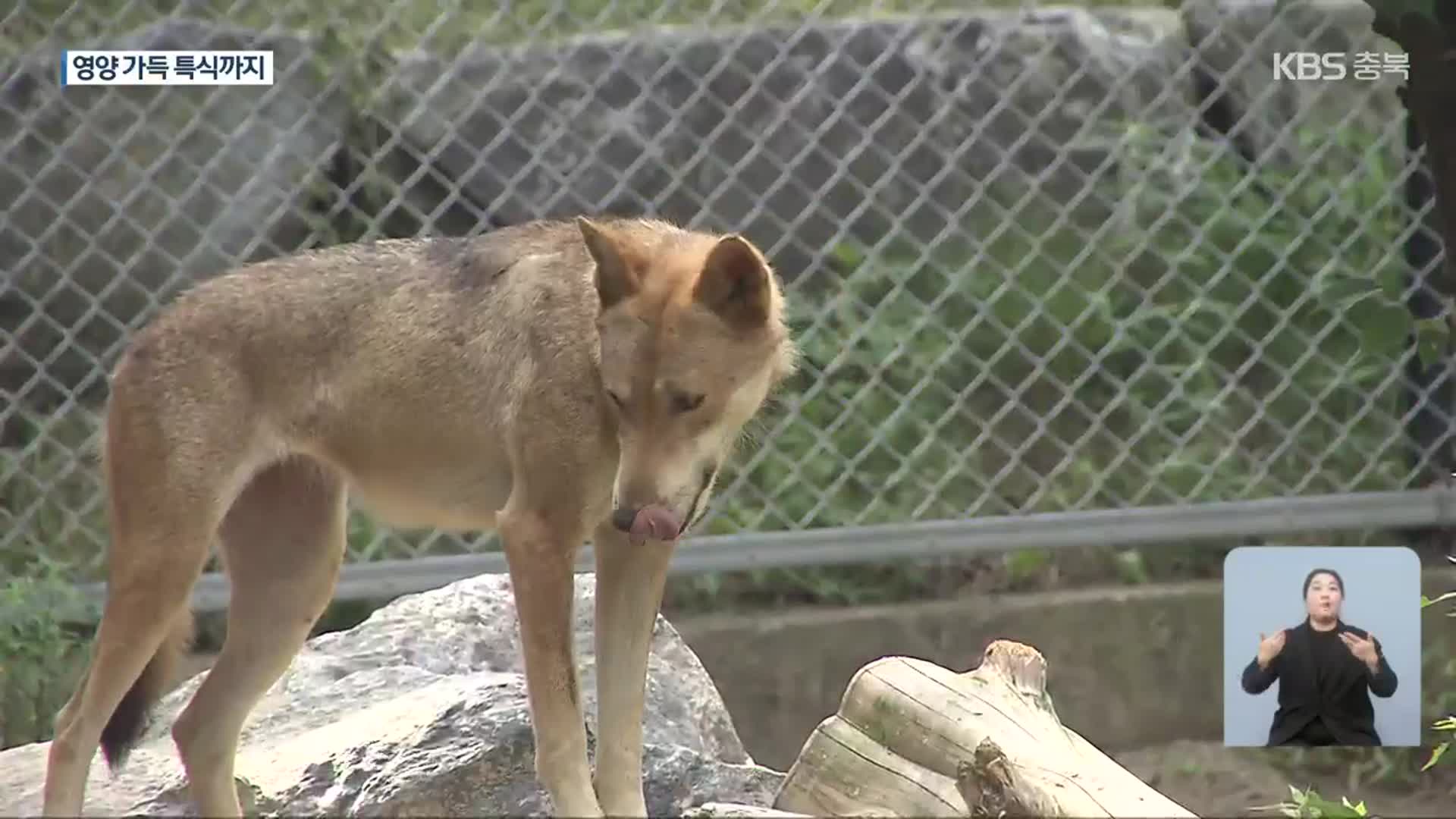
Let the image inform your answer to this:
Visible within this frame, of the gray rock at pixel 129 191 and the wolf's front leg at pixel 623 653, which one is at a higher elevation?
the gray rock at pixel 129 191

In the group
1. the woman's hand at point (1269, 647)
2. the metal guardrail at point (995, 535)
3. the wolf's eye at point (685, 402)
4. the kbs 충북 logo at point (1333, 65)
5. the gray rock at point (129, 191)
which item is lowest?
the woman's hand at point (1269, 647)

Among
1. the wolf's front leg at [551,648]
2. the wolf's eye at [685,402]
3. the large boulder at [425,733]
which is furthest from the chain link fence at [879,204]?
the wolf's eye at [685,402]

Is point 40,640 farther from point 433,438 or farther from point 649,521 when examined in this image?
point 649,521

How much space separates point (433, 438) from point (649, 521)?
1.65ft

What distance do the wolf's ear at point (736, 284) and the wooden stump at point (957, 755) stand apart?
0.71 metres

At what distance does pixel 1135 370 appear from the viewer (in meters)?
3.89

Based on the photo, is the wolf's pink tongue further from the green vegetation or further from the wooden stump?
the green vegetation

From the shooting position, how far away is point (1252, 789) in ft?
11.1

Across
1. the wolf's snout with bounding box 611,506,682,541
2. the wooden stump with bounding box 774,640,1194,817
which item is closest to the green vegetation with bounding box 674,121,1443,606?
the wooden stump with bounding box 774,640,1194,817

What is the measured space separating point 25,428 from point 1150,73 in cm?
233

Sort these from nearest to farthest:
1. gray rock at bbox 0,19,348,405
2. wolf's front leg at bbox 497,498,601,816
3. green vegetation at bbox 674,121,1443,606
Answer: wolf's front leg at bbox 497,498,601,816
gray rock at bbox 0,19,348,405
green vegetation at bbox 674,121,1443,606

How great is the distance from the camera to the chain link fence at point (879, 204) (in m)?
3.36

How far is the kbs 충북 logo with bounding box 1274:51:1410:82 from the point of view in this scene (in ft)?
11.0

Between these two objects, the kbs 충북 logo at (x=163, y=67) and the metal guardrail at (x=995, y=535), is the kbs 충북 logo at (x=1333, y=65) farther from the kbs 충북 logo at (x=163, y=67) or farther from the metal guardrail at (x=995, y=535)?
the kbs 충북 logo at (x=163, y=67)
